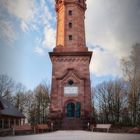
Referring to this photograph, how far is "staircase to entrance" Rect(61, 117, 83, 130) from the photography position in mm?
12781

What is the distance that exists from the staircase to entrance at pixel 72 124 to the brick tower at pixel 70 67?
0.36 meters

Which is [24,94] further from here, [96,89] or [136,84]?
[136,84]

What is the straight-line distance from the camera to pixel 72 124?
42.8ft

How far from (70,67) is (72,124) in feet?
10.2

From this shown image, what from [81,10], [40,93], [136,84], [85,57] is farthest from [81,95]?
[136,84]

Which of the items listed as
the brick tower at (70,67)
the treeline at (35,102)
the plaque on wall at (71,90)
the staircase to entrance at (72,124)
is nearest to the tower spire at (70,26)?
the brick tower at (70,67)

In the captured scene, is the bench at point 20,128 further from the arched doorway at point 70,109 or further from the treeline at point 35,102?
the treeline at point 35,102

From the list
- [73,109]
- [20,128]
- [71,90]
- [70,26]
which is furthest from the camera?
[70,26]

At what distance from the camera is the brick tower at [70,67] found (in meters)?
14.0

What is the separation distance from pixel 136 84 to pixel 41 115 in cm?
1872

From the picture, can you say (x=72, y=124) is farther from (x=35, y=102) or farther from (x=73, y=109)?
(x=35, y=102)

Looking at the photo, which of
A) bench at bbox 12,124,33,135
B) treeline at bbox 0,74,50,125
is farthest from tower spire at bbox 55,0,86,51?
treeline at bbox 0,74,50,125

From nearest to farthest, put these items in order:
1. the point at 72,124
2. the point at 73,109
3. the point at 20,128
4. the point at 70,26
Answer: the point at 20,128, the point at 72,124, the point at 73,109, the point at 70,26

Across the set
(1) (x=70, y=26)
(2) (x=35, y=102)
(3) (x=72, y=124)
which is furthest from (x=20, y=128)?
(2) (x=35, y=102)
